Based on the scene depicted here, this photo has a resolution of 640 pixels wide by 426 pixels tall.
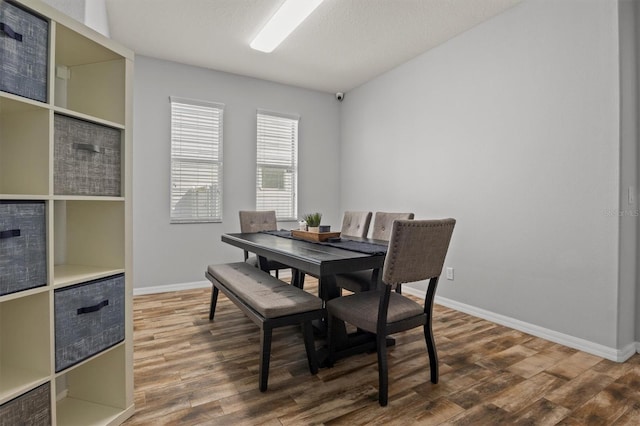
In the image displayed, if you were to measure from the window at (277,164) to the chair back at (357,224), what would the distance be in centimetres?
137

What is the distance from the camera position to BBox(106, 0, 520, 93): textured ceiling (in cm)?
288

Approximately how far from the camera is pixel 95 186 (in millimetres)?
1495

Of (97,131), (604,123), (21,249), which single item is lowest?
(21,249)

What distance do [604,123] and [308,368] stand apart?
2.68 metres

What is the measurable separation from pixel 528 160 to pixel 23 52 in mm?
3285

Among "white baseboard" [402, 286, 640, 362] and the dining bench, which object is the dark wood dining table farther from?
"white baseboard" [402, 286, 640, 362]

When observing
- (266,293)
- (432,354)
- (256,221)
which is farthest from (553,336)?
(256,221)

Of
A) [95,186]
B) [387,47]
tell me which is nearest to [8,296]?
[95,186]

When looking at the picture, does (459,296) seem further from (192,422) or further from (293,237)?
(192,422)

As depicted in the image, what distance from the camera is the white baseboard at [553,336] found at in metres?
2.30

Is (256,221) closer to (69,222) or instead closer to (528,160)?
(69,222)

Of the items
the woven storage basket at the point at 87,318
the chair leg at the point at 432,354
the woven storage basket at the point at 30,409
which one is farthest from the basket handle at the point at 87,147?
the chair leg at the point at 432,354

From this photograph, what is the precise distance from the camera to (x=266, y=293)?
2092 millimetres

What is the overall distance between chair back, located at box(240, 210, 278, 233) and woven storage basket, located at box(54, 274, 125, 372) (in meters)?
2.14
